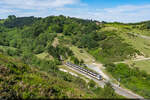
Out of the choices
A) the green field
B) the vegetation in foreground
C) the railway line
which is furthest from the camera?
the green field

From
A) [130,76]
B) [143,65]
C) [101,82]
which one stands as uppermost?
[143,65]

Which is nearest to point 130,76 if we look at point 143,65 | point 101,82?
point 143,65

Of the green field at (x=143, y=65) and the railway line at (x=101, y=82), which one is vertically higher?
the green field at (x=143, y=65)

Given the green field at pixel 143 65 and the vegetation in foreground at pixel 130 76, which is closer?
Result: the vegetation in foreground at pixel 130 76

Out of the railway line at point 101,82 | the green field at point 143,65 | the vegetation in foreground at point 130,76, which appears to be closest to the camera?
the railway line at point 101,82

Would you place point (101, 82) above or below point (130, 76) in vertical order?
below

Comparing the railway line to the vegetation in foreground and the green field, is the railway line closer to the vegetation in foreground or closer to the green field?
the vegetation in foreground

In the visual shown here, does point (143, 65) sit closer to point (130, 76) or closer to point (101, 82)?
point (130, 76)

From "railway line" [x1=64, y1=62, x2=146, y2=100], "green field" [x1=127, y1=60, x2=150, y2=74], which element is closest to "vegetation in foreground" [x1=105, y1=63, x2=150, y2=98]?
"railway line" [x1=64, y1=62, x2=146, y2=100]

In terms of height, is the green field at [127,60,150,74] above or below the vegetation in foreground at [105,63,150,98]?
above

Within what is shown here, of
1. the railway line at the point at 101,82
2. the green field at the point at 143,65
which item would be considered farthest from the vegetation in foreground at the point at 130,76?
the green field at the point at 143,65

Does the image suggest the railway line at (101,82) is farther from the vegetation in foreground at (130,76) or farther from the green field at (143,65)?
the green field at (143,65)
